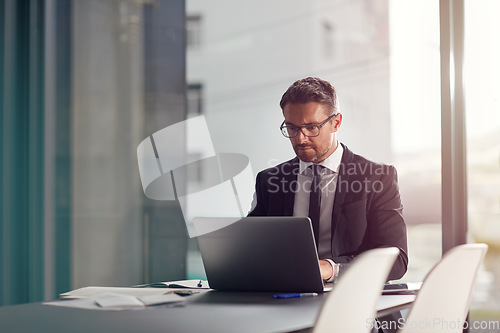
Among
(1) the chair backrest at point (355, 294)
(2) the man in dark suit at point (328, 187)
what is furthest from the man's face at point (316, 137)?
(1) the chair backrest at point (355, 294)

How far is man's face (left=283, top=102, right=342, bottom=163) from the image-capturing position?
8.41ft

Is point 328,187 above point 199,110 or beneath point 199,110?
beneath

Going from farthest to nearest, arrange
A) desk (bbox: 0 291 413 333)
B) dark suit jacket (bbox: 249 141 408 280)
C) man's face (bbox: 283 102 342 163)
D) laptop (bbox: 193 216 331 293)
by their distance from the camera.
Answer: man's face (bbox: 283 102 342 163) → dark suit jacket (bbox: 249 141 408 280) → laptop (bbox: 193 216 331 293) → desk (bbox: 0 291 413 333)

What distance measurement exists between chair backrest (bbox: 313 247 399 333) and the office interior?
151cm

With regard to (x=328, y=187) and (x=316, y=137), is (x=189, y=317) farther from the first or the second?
(x=316, y=137)

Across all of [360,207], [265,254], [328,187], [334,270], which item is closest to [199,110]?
[328,187]

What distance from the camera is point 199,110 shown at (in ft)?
10.6

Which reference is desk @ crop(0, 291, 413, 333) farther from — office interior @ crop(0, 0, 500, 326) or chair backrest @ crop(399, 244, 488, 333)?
office interior @ crop(0, 0, 500, 326)

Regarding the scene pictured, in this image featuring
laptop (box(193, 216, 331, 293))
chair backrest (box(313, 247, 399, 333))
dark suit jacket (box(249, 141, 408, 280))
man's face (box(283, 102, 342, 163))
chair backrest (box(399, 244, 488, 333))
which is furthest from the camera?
man's face (box(283, 102, 342, 163))

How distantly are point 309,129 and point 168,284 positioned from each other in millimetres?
887

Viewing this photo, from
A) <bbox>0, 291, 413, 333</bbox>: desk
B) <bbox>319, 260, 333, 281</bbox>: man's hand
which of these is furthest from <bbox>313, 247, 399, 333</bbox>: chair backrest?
<bbox>319, 260, 333, 281</bbox>: man's hand

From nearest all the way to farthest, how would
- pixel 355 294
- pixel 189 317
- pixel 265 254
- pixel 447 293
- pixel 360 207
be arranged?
pixel 355 294 < pixel 189 317 < pixel 447 293 < pixel 265 254 < pixel 360 207

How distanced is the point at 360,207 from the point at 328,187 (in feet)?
0.56

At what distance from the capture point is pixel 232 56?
3.17m
